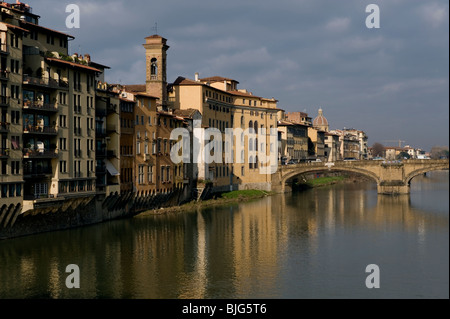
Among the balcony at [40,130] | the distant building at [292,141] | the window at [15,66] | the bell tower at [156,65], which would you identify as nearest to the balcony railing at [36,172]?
the balcony at [40,130]

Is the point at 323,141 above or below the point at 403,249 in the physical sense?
above

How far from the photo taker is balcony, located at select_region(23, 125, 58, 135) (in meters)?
52.6

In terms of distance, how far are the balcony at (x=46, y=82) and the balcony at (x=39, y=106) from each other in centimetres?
191

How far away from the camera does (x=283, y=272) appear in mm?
42312

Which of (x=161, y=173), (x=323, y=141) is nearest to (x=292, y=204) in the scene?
(x=161, y=173)

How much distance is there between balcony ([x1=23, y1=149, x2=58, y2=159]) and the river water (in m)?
7.98

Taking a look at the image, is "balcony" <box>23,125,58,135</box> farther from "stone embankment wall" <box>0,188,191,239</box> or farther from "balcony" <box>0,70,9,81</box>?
"stone embankment wall" <box>0,188,191,239</box>

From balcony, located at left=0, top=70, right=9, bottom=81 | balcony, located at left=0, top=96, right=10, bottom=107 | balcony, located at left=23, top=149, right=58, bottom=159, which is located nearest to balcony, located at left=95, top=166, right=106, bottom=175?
balcony, located at left=23, top=149, right=58, bottom=159

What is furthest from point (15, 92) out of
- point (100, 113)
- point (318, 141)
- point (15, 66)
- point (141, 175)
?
point (318, 141)

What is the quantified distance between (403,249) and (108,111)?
3800cm

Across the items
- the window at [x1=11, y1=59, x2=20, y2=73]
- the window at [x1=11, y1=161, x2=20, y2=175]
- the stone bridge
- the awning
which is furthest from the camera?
the stone bridge

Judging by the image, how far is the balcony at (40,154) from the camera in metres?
52.4

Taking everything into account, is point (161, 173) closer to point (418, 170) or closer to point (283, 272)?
point (283, 272)

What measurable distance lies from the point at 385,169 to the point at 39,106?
73.2 metres
